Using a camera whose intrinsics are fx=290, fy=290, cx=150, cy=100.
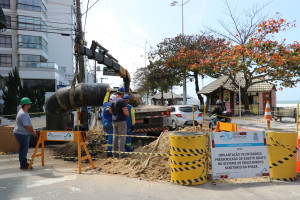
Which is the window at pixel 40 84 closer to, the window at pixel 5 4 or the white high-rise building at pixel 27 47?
the white high-rise building at pixel 27 47

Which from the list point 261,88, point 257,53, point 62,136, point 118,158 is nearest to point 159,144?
point 118,158

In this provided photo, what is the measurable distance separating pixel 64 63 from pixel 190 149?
59907 millimetres

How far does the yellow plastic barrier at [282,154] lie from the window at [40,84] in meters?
42.1

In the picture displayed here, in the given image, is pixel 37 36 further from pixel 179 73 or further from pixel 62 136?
pixel 62 136

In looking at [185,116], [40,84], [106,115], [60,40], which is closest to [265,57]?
[185,116]

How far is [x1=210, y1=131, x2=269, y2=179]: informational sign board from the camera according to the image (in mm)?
5641

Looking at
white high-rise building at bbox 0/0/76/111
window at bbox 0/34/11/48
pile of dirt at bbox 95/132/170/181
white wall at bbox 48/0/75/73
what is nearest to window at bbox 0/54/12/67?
white high-rise building at bbox 0/0/76/111

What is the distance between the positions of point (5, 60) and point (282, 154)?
44.3m

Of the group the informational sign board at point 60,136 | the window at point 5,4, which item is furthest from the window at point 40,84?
the informational sign board at point 60,136

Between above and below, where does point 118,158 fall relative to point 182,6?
below

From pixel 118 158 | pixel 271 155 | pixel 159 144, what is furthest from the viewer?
pixel 159 144

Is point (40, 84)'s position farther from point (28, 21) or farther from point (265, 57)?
point (265, 57)

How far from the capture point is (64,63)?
2425 inches

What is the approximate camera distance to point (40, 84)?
143 ft
